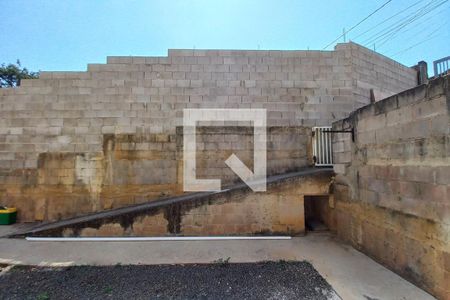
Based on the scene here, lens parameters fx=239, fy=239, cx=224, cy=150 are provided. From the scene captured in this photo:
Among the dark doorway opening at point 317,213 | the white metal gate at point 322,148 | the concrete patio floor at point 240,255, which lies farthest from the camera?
the white metal gate at point 322,148

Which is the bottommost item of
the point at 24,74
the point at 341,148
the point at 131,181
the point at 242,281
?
the point at 242,281

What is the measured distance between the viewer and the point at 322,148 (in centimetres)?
530

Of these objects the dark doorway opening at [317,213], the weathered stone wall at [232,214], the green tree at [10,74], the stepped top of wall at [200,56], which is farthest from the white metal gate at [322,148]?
the green tree at [10,74]

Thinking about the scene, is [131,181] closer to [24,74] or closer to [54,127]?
[54,127]

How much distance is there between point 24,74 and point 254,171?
40.4 ft

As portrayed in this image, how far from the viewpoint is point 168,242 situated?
4.43m

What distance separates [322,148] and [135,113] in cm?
439

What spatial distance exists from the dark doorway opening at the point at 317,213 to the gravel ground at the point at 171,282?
1.82 m

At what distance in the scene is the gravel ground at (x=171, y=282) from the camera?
2.71 meters

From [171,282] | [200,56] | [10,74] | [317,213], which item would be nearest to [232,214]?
[171,282]

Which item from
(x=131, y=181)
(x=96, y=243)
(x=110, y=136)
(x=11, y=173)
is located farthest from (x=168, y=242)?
(x=11, y=173)

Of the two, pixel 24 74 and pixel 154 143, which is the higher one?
pixel 24 74

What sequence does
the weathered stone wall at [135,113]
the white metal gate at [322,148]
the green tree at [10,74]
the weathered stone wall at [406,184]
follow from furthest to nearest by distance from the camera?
the green tree at [10,74] < the weathered stone wall at [135,113] < the white metal gate at [322,148] < the weathered stone wall at [406,184]

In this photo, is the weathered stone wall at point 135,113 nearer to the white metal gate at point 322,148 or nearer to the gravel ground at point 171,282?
the white metal gate at point 322,148
